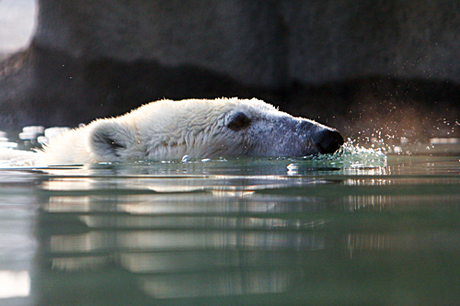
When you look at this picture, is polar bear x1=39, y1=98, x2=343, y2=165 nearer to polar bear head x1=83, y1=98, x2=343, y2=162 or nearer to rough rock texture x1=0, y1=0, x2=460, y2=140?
polar bear head x1=83, y1=98, x2=343, y2=162

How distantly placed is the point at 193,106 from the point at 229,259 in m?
2.79

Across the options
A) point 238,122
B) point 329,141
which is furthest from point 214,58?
point 329,141

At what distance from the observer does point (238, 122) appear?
353 centimetres

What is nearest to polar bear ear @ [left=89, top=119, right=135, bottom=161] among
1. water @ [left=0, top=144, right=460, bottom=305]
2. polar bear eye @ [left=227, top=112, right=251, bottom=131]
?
polar bear eye @ [left=227, top=112, right=251, bottom=131]

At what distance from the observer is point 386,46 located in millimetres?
9234

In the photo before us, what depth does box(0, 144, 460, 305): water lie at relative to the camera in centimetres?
59

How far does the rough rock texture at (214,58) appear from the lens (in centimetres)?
928

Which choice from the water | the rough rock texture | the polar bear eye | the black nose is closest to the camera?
the water

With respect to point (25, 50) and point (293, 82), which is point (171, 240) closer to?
point (293, 82)

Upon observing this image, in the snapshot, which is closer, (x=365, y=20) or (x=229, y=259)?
(x=229, y=259)

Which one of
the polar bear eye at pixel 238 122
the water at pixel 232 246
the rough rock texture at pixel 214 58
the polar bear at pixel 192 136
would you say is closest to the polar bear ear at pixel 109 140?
the polar bear at pixel 192 136

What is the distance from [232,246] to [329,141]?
263 centimetres

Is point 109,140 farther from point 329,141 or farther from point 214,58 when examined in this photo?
point 214,58

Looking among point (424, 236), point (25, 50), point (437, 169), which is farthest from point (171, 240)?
point (25, 50)
